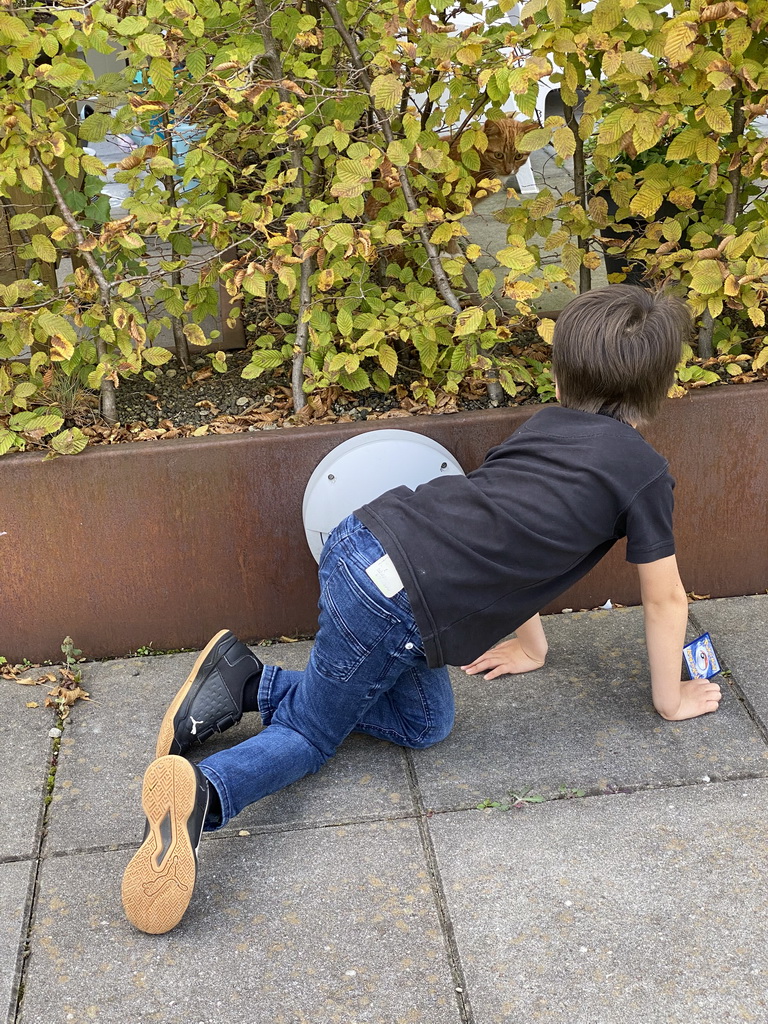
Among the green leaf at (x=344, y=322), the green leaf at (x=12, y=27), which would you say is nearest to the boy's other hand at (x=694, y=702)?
the green leaf at (x=344, y=322)

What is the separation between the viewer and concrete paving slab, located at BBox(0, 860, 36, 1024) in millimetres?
2037

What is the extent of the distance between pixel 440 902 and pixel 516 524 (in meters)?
0.84

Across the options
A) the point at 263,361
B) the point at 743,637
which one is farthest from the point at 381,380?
the point at 743,637

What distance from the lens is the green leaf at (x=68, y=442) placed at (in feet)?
9.46

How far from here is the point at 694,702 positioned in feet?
8.95

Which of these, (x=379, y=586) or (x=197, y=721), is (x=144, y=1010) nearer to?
(x=197, y=721)

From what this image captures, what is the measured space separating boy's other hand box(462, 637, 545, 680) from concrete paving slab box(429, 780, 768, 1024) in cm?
55

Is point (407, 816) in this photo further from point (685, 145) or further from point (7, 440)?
point (685, 145)

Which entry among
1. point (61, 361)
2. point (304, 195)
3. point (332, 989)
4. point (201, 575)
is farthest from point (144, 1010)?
point (304, 195)

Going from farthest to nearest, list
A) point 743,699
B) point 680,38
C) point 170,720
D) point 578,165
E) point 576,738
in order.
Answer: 1. point 578,165
2. point 743,699
3. point 576,738
4. point 170,720
5. point 680,38

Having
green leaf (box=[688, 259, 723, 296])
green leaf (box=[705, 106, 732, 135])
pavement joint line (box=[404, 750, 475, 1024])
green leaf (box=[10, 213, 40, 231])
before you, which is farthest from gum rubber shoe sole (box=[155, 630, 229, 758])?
green leaf (box=[705, 106, 732, 135])

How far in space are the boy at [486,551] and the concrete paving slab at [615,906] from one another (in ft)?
1.38

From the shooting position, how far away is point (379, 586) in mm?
2273

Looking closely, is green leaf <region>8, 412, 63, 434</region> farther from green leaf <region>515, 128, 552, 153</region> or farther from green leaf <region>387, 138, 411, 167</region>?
green leaf <region>515, 128, 552, 153</region>
